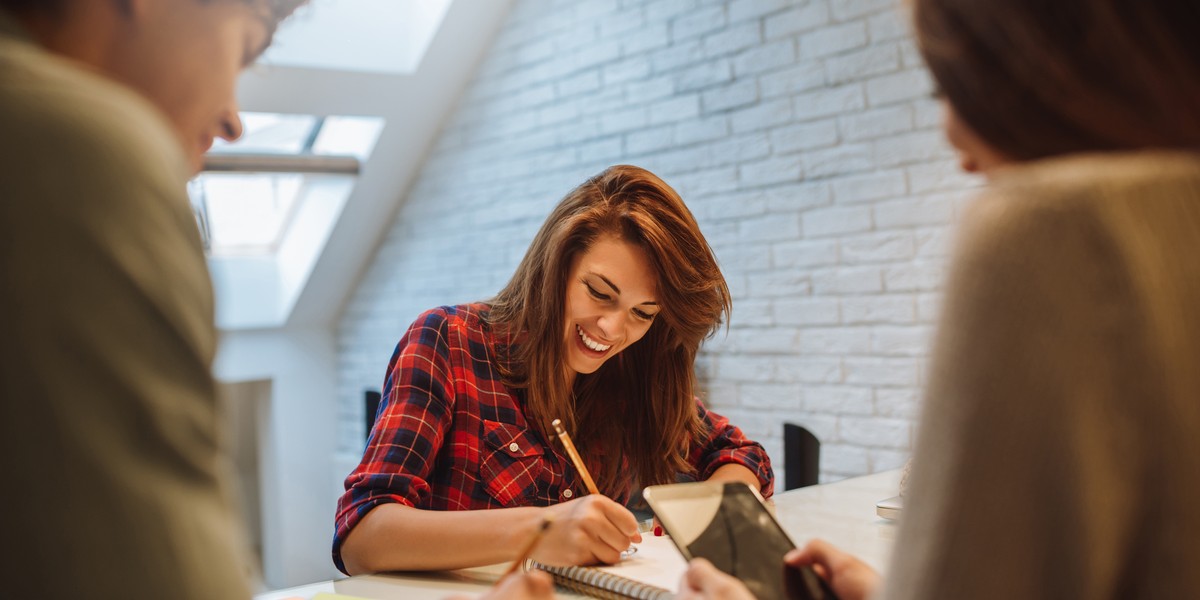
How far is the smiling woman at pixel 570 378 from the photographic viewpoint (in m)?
1.60

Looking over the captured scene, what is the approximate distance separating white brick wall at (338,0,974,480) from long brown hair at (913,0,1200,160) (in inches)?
84.7

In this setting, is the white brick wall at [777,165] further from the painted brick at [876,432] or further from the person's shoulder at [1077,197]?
→ the person's shoulder at [1077,197]

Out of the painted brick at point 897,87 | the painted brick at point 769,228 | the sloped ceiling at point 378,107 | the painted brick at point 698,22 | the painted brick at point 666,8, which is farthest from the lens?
the sloped ceiling at point 378,107

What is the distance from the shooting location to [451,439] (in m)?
1.68

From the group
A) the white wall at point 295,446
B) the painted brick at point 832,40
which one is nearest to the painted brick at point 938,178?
the painted brick at point 832,40

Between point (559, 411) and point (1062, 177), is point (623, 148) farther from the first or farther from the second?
point (1062, 177)

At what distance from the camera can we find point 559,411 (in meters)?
1.79

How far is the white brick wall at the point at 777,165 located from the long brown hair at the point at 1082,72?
2151mm

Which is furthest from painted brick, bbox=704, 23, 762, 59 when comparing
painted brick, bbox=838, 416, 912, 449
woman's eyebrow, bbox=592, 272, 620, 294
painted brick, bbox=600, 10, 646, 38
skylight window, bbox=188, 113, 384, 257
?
woman's eyebrow, bbox=592, 272, 620, 294

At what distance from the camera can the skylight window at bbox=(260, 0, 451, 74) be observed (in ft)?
13.2

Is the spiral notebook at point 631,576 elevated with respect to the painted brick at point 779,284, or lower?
lower

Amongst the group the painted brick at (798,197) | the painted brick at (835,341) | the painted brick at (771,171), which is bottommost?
the painted brick at (835,341)

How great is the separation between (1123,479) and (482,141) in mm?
→ 4267

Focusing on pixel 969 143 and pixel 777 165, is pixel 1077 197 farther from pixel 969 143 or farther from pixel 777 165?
pixel 777 165
